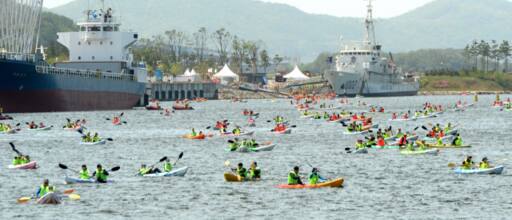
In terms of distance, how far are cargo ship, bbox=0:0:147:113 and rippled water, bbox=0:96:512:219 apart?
2981 centimetres

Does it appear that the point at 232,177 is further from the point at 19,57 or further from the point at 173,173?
the point at 19,57

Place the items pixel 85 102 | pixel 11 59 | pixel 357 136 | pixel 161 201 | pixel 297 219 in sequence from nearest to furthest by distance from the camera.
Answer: pixel 297 219 < pixel 161 201 < pixel 357 136 < pixel 11 59 < pixel 85 102

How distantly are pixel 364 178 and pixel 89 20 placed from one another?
4528 inches

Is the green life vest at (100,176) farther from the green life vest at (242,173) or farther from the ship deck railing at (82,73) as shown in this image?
the ship deck railing at (82,73)

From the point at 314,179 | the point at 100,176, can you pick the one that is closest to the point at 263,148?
the point at 100,176

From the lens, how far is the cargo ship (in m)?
143

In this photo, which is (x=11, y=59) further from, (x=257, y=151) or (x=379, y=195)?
(x=379, y=195)

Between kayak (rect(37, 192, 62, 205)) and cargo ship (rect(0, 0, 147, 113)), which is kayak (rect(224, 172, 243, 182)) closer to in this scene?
kayak (rect(37, 192, 62, 205))

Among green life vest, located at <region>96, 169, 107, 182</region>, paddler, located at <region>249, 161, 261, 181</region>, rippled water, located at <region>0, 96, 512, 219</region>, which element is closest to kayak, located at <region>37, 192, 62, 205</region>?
rippled water, located at <region>0, 96, 512, 219</region>

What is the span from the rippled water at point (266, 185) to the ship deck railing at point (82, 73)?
115 ft

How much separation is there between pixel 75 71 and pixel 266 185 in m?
96.5

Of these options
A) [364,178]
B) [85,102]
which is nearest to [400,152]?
[364,178]

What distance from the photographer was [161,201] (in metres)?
60.7

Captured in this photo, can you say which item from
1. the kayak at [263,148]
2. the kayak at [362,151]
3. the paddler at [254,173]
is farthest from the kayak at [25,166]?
the kayak at [362,151]
